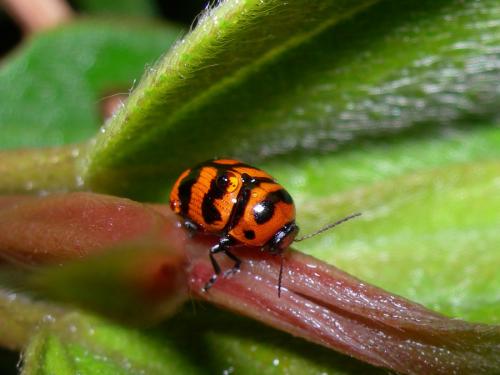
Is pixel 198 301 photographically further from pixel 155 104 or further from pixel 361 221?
pixel 361 221

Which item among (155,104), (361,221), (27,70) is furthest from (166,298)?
(27,70)

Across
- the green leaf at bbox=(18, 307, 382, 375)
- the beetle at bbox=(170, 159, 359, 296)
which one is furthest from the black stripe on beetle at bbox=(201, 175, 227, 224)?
the green leaf at bbox=(18, 307, 382, 375)

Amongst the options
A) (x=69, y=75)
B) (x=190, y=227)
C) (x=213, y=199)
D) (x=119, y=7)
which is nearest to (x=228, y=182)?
(x=213, y=199)

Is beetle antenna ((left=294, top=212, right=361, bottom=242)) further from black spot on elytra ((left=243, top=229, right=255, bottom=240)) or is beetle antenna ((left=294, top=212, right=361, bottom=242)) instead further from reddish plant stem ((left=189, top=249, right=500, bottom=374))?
reddish plant stem ((left=189, top=249, right=500, bottom=374))

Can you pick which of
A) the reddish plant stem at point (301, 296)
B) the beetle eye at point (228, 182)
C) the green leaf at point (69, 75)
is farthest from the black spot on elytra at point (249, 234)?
the green leaf at point (69, 75)

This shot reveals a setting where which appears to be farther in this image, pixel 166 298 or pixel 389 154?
pixel 389 154

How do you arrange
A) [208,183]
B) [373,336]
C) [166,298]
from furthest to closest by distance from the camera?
[208,183], [373,336], [166,298]

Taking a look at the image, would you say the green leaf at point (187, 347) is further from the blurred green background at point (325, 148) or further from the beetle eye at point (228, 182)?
the beetle eye at point (228, 182)
